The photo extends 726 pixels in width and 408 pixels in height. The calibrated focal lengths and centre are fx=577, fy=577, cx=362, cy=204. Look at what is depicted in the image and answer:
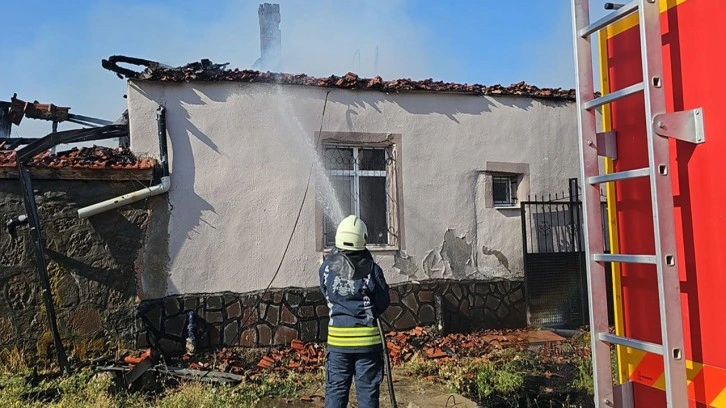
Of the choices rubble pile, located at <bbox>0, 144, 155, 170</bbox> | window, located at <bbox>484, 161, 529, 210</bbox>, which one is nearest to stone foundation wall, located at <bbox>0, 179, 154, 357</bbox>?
rubble pile, located at <bbox>0, 144, 155, 170</bbox>

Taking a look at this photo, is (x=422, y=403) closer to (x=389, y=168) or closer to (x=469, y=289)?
(x=469, y=289)

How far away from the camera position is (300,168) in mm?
8445

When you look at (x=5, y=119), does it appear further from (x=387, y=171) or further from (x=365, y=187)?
(x=387, y=171)

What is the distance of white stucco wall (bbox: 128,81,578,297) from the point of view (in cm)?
798

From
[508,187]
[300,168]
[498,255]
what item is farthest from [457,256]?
[300,168]

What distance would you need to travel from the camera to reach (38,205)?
290 inches

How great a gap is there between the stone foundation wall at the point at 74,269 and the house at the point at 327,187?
1.03ft

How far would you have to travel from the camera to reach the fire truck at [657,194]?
196 centimetres

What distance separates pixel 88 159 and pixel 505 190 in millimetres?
→ 6409

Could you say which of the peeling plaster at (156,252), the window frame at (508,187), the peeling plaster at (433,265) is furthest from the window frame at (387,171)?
the peeling plaster at (156,252)

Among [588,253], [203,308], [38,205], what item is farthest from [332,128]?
[588,253]

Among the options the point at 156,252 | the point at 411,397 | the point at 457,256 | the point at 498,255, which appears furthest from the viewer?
the point at 498,255

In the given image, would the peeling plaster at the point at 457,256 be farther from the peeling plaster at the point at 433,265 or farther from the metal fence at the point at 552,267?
the metal fence at the point at 552,267

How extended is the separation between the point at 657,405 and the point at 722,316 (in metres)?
0.50
